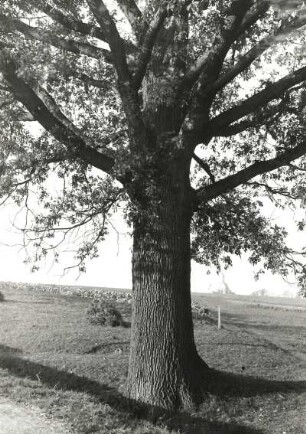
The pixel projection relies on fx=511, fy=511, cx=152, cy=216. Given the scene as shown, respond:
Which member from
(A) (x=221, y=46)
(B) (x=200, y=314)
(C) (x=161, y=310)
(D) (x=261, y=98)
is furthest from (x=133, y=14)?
(B) (x=200, y=314)

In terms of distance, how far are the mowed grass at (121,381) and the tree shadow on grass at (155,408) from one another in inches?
0.7

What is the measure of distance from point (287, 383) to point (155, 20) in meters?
8.07

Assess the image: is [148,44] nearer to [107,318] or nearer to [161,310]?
[161,310]

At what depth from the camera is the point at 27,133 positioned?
12.8 meters

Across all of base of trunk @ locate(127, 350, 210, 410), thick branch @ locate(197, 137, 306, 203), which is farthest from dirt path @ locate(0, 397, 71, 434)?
thick branch @ locate(197, 137, 306, 203)

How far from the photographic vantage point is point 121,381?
10820 millimetres

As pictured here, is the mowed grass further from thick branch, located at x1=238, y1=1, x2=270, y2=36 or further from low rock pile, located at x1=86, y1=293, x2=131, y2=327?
thick branch, located at x1=238, y1=1, x2=270, y2=36

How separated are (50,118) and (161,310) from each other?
4168mm

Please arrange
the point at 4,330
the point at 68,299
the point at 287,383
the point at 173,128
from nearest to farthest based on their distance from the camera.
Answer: the point at 173,128
the point at 287,383
the point at 4,330
the point at 68,299

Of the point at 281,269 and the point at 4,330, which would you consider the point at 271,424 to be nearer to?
the point at 281,269

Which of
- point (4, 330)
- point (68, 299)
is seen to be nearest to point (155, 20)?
point (4, 330)

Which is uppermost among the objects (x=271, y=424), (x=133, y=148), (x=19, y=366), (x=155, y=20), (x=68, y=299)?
(x=155, y=20)

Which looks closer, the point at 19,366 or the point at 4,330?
the point at 19,366

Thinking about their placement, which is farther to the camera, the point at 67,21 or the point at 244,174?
the point at 244,174
